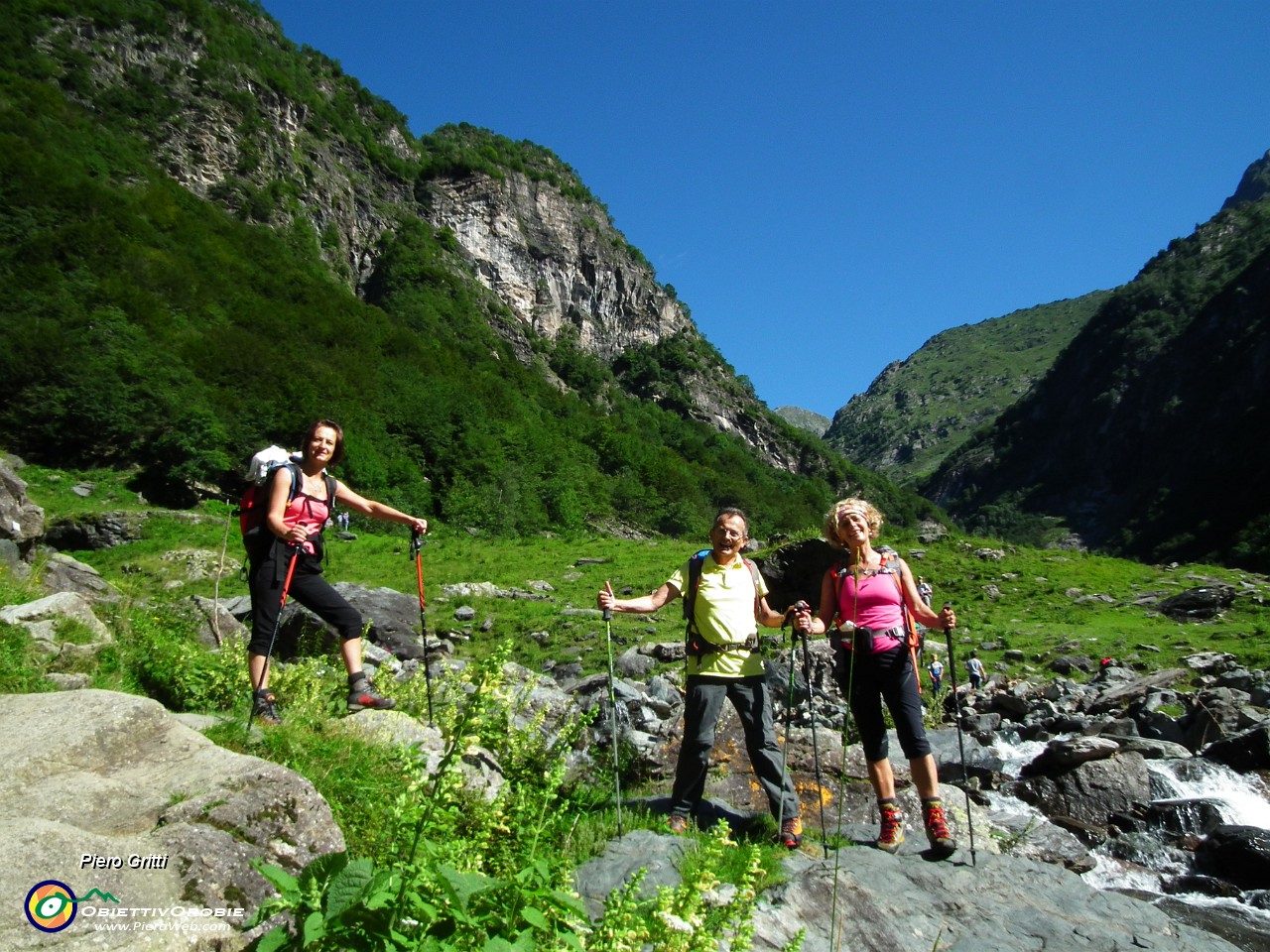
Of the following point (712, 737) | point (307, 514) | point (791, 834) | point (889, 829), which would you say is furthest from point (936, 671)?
point (307, 514)

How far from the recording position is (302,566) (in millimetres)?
5352

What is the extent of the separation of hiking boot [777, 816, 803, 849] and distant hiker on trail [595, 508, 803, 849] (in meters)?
0.02

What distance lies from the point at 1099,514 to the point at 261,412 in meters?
150

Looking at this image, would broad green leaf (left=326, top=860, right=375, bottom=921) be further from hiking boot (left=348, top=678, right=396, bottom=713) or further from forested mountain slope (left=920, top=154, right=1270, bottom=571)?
forested mountain slope (left=920, top=154, right=1270, bottom=571)

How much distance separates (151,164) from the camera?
6038 centimetres

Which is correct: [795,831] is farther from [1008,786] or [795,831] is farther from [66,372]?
[66,372]

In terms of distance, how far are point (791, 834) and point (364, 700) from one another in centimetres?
316

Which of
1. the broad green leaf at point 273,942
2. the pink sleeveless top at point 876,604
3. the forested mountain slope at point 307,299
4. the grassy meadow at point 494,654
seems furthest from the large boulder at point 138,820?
the forested mountain slope at point 307,299

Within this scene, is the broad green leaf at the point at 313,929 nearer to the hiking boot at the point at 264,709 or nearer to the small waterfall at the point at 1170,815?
the hiking boot at the point at 264,709

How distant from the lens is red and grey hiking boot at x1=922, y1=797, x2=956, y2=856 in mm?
4652

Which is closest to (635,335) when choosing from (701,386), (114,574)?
(701,386)

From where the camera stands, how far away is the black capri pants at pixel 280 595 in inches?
199

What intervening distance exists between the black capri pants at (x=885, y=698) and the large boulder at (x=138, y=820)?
333cm

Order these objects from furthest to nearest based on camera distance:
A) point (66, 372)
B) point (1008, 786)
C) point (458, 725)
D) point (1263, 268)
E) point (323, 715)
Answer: point (1263, 268), point (66, 372), point (1008, 786), point (323, 715), point (458, 725)
